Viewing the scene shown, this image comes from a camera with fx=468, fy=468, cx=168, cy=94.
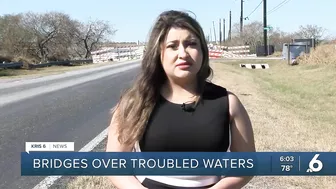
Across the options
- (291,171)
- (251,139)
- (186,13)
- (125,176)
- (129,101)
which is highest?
(186,13)

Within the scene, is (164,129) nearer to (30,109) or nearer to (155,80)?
(155,80)

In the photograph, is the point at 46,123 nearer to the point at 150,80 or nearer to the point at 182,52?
the point at 150,80

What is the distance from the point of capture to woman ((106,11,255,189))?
7.34 ft

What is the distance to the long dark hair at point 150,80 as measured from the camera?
230 cm

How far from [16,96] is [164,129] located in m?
13.5

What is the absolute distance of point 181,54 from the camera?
2.25m

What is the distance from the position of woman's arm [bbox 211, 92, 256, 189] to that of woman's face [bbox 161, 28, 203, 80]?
24 centimetres

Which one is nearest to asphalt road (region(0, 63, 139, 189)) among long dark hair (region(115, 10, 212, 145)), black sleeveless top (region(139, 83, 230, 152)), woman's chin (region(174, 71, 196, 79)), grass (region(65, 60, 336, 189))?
grass (region(65, 60, 336, 189))

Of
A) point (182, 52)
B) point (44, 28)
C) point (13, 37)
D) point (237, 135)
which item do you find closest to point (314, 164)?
point (237, 135)

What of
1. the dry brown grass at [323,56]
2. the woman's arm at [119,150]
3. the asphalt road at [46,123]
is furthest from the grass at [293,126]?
the dry brown grass at [323,56]

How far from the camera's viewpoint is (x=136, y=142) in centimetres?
234

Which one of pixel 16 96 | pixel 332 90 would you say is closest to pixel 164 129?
pixel 16 96

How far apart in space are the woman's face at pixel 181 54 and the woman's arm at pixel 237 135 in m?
0.24

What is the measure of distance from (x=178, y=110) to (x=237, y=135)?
0.32 meters
